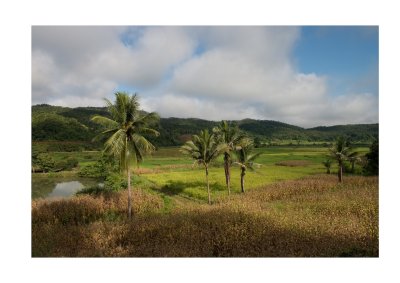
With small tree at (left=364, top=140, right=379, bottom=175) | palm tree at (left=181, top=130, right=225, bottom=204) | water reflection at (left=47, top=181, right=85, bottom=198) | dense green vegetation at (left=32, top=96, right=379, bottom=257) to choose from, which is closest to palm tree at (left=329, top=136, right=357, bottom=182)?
dense green vegetation at (left=32, top=96, right=379, bottom=257)

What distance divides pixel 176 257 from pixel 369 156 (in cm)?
2706

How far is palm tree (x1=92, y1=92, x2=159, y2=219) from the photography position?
11391mm

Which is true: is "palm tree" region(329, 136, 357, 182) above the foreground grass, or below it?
above

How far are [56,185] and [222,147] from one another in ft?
73.7

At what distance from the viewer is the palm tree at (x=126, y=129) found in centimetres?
1139

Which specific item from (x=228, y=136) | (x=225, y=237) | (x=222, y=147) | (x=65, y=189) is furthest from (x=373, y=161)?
(x=65, y=189)

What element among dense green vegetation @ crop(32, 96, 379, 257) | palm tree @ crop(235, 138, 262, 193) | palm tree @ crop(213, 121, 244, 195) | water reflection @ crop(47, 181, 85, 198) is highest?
A: palm tree @ crop(213, 121, 244, 195)

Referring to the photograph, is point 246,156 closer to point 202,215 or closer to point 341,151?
point 341,151

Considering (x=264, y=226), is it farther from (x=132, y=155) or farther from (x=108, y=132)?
(x=108, y=132)

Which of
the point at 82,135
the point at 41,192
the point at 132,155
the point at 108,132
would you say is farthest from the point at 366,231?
the point at 82,135

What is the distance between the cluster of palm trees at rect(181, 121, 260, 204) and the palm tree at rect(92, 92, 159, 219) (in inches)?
204

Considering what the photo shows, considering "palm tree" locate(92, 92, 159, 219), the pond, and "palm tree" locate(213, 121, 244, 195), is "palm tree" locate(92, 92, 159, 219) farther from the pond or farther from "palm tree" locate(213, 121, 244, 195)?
the pond

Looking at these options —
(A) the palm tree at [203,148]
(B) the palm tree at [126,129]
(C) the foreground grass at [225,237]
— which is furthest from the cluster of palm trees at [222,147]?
(C) the foreground grass at [225,237]

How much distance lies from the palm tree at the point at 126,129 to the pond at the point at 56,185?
13585 mm
